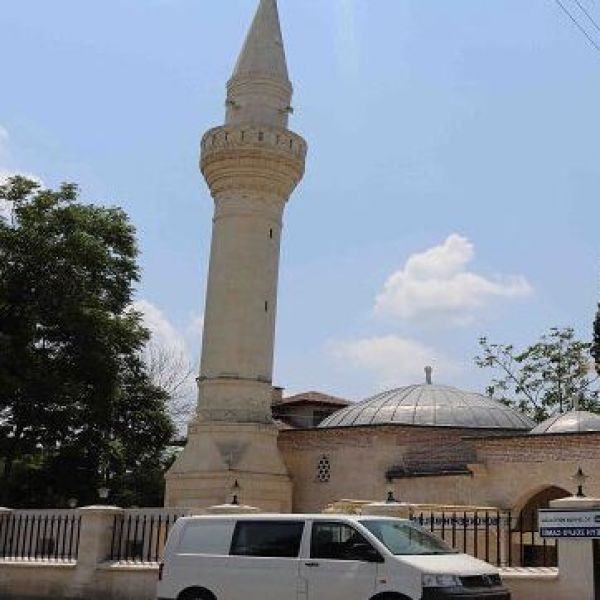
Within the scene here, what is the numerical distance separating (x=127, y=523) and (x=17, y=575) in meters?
2.22

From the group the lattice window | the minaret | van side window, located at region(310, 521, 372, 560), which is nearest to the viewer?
van side window, located at region(310, 521, 372, 560)

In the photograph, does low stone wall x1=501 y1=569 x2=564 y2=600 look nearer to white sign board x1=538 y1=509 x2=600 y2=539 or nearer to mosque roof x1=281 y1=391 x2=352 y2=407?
white sign board x1=538 y1=509 x2=600 y2=539

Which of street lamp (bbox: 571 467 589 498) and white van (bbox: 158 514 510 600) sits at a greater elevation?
street lamp (bbox: 571 467 589 498)

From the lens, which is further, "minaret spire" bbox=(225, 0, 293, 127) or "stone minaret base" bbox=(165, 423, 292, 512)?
"minaret spire" bbox=(225, 0, 293, 127)

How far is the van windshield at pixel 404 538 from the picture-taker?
10141 millimetres

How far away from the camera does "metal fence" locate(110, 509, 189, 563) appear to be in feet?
49.6

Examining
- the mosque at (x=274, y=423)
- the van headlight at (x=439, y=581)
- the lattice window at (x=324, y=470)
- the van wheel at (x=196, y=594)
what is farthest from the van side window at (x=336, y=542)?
the lattice window at (x=324, y=470)

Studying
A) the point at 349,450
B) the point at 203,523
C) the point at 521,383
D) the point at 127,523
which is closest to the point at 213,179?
the point at 349,450

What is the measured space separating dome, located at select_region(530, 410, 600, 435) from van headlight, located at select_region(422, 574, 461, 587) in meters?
14.3

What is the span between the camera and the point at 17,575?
16.0 metres

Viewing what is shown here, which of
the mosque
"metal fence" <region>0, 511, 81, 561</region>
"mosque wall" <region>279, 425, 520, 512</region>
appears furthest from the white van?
"mosque wall" <region>279, 425, 520, 512</region>

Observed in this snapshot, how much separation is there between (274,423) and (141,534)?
10.6 m

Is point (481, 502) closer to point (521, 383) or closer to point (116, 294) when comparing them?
point (116, 294)

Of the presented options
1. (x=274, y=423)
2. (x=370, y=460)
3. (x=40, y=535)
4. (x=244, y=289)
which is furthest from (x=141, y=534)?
(x=370, y=460)
